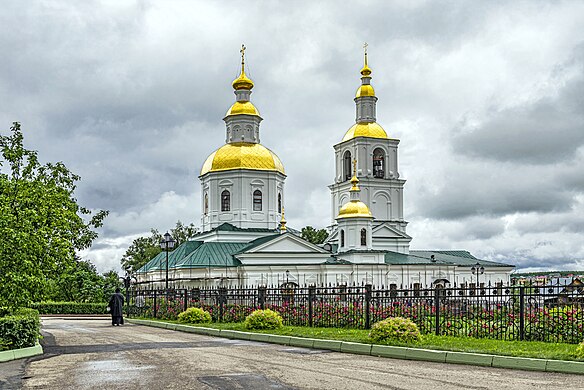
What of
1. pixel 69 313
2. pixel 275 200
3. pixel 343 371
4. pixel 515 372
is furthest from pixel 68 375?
pixel 275 200

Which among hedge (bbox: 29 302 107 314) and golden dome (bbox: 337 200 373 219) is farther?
golden dome (bbox: 337 200 373 219)

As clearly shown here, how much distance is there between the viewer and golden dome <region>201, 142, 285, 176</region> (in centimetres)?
5861

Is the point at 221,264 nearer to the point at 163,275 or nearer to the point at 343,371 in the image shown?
the point at 163,275

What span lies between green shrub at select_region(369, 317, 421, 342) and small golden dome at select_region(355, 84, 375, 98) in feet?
178

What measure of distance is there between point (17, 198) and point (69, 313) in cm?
2832

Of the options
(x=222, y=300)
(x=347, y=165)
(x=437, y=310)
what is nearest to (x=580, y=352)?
(x=437, y=310)

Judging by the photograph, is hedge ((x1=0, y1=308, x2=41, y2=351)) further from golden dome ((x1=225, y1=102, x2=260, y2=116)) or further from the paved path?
golden dome ((x1=225, y1=102, x2=260, y2=116))

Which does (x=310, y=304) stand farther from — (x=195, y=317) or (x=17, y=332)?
(x=17, y=332)

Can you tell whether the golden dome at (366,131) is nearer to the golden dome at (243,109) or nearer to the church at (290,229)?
the church at (290,229)

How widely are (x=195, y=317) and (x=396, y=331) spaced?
11.2 m

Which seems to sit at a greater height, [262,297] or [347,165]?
[347,165]

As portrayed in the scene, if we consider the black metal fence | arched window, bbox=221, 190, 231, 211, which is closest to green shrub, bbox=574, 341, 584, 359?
the black metal fence

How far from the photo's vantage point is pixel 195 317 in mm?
24969

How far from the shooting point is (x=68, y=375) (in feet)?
37.8
